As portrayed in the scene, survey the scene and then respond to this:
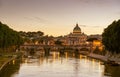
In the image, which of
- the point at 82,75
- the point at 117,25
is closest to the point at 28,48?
the point at 117,25

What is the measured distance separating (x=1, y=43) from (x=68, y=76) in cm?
4296

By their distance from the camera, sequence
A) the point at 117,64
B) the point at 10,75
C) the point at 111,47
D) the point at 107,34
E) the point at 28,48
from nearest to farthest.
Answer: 1. the point at 10,75
2. the point at 117,64
3. the point at 111,47
4. the point at 107,34
5. the point at 28,48

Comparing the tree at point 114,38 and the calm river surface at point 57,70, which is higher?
the tree at point 114,38

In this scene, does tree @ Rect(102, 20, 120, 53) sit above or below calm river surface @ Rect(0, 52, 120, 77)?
above

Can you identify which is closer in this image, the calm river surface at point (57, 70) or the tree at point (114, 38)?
the calm river surface at point (57, 70)

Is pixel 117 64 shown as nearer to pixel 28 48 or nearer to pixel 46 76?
pixel 46 76

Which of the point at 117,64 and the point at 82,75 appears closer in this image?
the point at 82,75

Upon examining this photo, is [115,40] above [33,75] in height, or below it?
above

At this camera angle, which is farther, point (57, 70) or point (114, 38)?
point (114, 38)

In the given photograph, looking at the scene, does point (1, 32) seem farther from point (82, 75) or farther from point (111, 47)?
point (82, 75)

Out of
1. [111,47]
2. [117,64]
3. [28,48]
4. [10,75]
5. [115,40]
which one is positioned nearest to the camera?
[10,75]

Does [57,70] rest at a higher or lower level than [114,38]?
lower

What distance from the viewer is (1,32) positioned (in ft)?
331

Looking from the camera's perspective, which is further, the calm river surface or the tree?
the tree
